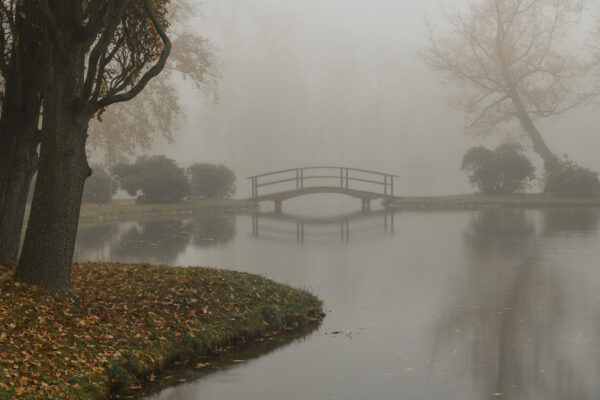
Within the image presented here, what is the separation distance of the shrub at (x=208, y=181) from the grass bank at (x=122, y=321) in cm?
2104

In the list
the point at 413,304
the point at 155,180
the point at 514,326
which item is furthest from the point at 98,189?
the point at 514,326

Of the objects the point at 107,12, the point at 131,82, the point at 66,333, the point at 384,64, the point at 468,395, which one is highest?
the point at 384,64

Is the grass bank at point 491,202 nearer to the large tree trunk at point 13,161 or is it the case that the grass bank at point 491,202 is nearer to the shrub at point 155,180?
the shrub at point 155,180

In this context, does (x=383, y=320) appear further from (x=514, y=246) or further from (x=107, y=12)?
(x=514, y=246)

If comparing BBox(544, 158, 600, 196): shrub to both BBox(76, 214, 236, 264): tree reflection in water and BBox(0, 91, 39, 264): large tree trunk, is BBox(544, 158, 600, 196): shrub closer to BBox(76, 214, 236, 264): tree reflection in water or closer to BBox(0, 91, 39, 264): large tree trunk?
BBox(76, 214, 236, 264): tree reflection in water

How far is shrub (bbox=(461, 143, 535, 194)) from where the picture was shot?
33.7 m

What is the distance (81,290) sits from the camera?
386 inches

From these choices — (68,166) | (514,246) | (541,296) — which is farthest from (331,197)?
(68,166)

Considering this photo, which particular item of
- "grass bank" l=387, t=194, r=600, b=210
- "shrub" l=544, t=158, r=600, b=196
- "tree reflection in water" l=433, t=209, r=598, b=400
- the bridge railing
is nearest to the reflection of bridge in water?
the bridge railing

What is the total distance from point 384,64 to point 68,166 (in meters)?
67.3

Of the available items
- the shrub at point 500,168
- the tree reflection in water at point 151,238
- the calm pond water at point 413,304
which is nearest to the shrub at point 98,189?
the tree reflection in water at point 151,238

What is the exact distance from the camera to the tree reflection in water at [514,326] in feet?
24.4

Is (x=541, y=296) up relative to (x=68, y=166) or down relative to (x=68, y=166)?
down

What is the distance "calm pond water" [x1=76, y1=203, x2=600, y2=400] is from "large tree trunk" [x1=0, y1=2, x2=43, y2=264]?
4287 millimetres
